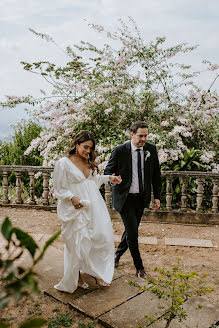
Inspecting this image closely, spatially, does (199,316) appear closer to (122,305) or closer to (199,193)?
(122,305)

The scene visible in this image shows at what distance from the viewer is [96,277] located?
3.90 m

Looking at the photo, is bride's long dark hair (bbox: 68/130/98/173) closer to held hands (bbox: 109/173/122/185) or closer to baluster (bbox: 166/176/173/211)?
held hands (bbox: 109/173/122/185)

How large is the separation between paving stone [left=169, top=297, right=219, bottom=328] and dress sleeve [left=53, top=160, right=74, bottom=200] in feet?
5.21

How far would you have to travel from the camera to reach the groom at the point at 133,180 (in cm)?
434

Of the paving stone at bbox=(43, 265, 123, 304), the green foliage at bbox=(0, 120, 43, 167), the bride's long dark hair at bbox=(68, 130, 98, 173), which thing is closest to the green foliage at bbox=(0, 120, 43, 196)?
the green foliage at bbox=(0, 120, 43, 167)

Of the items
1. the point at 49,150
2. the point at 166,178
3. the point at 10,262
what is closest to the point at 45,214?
the point at 49,150

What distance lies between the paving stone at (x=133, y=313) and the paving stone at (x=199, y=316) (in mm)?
198

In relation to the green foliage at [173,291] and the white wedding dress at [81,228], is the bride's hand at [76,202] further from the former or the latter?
the green foliage at [173,291]

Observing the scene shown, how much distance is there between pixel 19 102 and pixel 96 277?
633 centimetres

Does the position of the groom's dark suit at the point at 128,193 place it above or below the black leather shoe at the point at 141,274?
above

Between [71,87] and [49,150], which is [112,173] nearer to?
[49,150]

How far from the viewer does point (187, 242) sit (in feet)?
18.9

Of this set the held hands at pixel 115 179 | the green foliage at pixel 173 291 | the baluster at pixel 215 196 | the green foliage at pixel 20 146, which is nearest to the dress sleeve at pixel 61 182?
the held hands at pixel 115 179

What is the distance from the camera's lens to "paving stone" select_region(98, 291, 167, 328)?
3.22 meters
